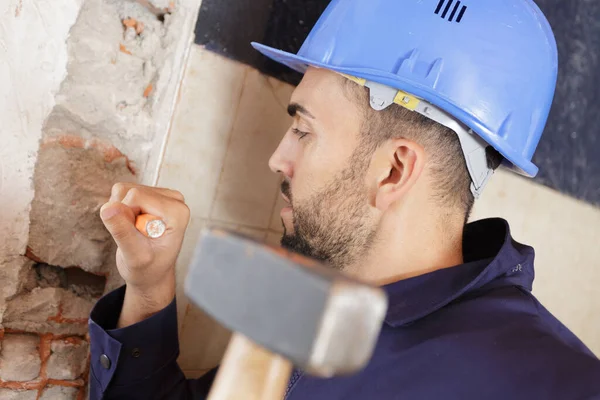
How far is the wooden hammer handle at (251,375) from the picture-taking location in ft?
1.97

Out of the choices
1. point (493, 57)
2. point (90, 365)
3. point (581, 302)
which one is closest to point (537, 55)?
point (493, 57)

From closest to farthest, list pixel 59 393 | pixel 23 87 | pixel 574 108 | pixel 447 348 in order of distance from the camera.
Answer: pixel 447 348
pixel 23 87
pixel 59 393
pixel 574 108

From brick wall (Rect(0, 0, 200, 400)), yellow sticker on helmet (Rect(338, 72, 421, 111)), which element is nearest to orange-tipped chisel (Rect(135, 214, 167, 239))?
brick wall (Rect(0, 0, 200, 400))

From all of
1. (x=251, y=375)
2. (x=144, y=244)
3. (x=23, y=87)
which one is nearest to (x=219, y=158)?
(x=144, y=244)

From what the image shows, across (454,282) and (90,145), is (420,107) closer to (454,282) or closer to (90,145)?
(454,282)

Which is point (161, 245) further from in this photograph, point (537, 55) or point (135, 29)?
point (537, 55)

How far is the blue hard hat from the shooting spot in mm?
1191

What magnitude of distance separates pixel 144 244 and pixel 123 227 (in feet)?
0.36

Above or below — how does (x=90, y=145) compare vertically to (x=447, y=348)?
above

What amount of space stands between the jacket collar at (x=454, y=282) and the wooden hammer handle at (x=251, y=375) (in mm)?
570

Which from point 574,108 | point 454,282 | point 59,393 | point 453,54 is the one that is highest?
point 574,108

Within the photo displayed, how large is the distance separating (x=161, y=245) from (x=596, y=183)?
6.78 ft

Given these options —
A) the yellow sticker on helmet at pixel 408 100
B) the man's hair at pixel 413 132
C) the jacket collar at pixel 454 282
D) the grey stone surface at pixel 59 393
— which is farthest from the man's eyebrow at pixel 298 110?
the grey stone surface at pixel 59 393

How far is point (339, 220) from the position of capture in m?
1.27
